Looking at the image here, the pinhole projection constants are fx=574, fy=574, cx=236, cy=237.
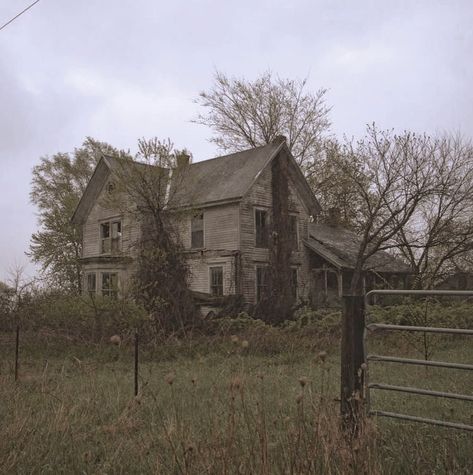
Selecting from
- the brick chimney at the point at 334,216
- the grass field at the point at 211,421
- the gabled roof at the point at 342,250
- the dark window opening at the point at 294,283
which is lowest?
the grass field at the point at 211,421

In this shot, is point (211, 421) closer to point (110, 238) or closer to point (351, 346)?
point (351, 346)

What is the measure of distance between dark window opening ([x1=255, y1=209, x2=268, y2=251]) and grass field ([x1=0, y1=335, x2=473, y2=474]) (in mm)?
14261

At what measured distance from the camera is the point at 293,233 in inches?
1152

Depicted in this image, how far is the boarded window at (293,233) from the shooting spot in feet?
93.8

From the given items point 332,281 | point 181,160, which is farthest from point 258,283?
point 181,160

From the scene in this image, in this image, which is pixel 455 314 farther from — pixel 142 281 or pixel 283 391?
pixel 283 391

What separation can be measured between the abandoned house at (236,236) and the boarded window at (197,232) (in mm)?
63

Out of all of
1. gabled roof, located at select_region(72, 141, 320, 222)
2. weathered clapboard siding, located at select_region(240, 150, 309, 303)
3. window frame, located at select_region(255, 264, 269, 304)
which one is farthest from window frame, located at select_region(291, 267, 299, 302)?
gabled roof, located at select_region(72, 141, 320, 222)

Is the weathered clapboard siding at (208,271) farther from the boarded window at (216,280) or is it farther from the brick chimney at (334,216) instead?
the brick chimney at (334,216)

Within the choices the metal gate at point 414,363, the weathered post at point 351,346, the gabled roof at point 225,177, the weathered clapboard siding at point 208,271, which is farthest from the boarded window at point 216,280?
the weathered post at point 351,346

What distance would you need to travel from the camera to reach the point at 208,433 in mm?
5477

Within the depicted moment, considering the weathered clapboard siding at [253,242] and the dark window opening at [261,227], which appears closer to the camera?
the weathered clapboard siding at [253,242]

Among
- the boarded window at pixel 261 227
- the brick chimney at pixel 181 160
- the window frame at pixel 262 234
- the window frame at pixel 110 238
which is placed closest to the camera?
the brick chimney at pixel 181 160

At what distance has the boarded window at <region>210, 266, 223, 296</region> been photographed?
2702cm
